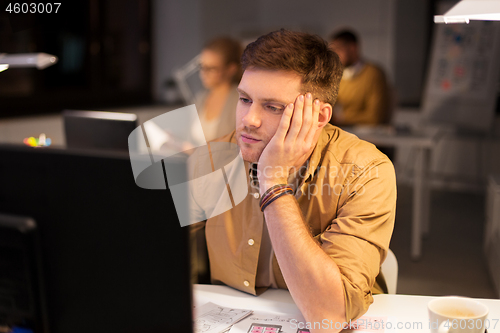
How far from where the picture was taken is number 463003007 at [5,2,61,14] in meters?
3.53

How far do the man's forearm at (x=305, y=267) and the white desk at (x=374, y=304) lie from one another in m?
0.11

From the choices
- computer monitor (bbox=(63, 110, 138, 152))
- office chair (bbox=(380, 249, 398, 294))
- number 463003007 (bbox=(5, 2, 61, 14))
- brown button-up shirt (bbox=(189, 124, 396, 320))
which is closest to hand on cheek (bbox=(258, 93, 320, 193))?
brown button-up shirt (bbox=(189, 124, 396, 320))

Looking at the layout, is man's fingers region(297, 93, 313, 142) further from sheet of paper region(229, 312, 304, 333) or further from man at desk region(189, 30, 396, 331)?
sheet of paper region(229, 312, 304, 333)

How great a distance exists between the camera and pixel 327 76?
1.17 meters

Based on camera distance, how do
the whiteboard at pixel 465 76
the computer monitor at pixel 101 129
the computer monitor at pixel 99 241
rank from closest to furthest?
the computer monitor at pixel 99 241 → the computer monitor at pixel 101 129 → the whiteboard at pixel 465 76

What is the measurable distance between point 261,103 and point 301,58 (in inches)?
5.8

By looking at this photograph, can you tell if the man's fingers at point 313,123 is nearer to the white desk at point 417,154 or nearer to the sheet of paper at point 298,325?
the sheet of paper at point 298,325

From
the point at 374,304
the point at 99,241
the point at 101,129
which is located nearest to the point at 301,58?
the point at 374,304

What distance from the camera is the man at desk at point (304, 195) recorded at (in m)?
1.00

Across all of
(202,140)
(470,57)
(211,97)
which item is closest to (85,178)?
(202,140)

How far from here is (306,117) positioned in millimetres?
1119

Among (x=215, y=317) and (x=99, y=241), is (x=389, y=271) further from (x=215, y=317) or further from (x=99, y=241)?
(x=99, y=241)

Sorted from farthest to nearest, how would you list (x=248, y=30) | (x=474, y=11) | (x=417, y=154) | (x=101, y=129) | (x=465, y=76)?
(x=248, y=30) < (x=465, y=76) < (x=417, y=154) < (x=101, y=129) < (x=474, y=11)

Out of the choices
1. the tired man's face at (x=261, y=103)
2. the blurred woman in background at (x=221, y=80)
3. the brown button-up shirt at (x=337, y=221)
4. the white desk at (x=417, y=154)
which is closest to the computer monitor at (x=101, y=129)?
the brown button-up shirt at (x=337, y=221)
